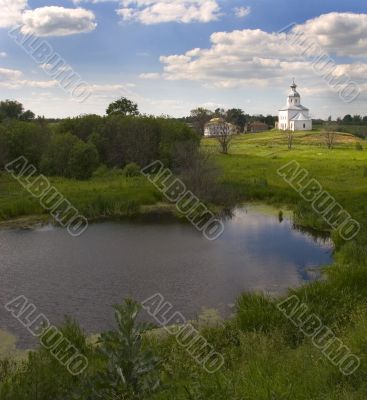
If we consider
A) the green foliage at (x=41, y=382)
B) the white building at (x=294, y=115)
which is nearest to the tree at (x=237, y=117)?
the white building at (x=294, y=115)

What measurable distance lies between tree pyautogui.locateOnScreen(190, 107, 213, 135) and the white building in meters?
26.1

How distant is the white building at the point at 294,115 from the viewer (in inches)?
4151

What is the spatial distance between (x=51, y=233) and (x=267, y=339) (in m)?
13.4

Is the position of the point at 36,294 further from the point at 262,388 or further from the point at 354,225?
the point at 354,225

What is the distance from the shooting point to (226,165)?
43.4 meters

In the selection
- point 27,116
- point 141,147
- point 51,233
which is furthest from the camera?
point 27,116

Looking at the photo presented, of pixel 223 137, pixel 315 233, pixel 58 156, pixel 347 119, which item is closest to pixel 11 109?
pixel 223 137

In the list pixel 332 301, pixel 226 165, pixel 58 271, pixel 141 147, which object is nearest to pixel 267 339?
pixel 332 301

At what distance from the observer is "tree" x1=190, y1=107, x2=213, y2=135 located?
269 ft

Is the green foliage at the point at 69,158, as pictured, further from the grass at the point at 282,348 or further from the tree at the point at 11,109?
the tree at the point at 11,109

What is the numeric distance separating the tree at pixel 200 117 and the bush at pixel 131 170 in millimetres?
46424

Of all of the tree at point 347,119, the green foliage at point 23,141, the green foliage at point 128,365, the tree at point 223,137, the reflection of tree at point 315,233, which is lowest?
the green foliage at point 23,141

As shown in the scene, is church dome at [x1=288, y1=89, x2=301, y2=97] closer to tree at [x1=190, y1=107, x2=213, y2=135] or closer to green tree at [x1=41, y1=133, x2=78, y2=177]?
tree at [x1=190, y1=107, x2=213, y2=135]

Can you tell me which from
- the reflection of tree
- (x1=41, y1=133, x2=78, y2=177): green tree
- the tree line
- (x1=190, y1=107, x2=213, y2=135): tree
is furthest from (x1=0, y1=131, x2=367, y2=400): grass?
(x1=190, y1=107, x2=213, y2=135): tree
